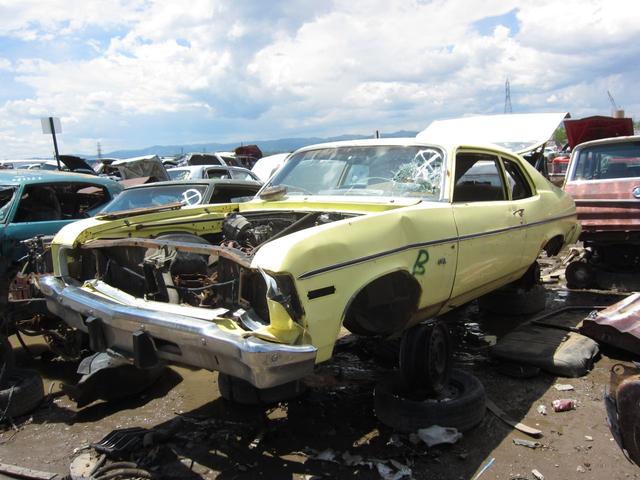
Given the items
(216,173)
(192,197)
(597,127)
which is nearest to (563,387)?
(192,197)

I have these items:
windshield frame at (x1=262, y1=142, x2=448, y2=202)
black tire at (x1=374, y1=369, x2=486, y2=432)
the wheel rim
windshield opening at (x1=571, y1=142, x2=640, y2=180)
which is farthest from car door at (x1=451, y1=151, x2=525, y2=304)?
windshield opening at (x1=571, y1=142, x2=640, y2=180)

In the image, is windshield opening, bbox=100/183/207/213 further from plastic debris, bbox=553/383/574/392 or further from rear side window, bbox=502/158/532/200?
plastic debris, bbox=553/383/574/392

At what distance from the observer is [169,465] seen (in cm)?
313

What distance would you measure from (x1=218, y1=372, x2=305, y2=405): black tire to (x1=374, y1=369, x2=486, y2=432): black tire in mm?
574

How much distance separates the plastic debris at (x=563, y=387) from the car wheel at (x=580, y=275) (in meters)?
3.20

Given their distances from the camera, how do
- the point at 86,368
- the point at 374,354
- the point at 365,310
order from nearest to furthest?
Result: the point at 365,310 < the point at 86,368 < the point at 374,354

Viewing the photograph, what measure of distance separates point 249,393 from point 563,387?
2281mm

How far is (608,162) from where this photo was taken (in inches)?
273

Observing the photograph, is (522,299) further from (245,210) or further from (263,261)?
(263,261)

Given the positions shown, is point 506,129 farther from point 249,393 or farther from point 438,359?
point 249,393

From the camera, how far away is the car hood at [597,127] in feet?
34.5

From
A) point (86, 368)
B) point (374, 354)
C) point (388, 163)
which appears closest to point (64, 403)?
point (86, 368)

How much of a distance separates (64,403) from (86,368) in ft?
1.39

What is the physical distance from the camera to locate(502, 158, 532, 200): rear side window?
4.93m
